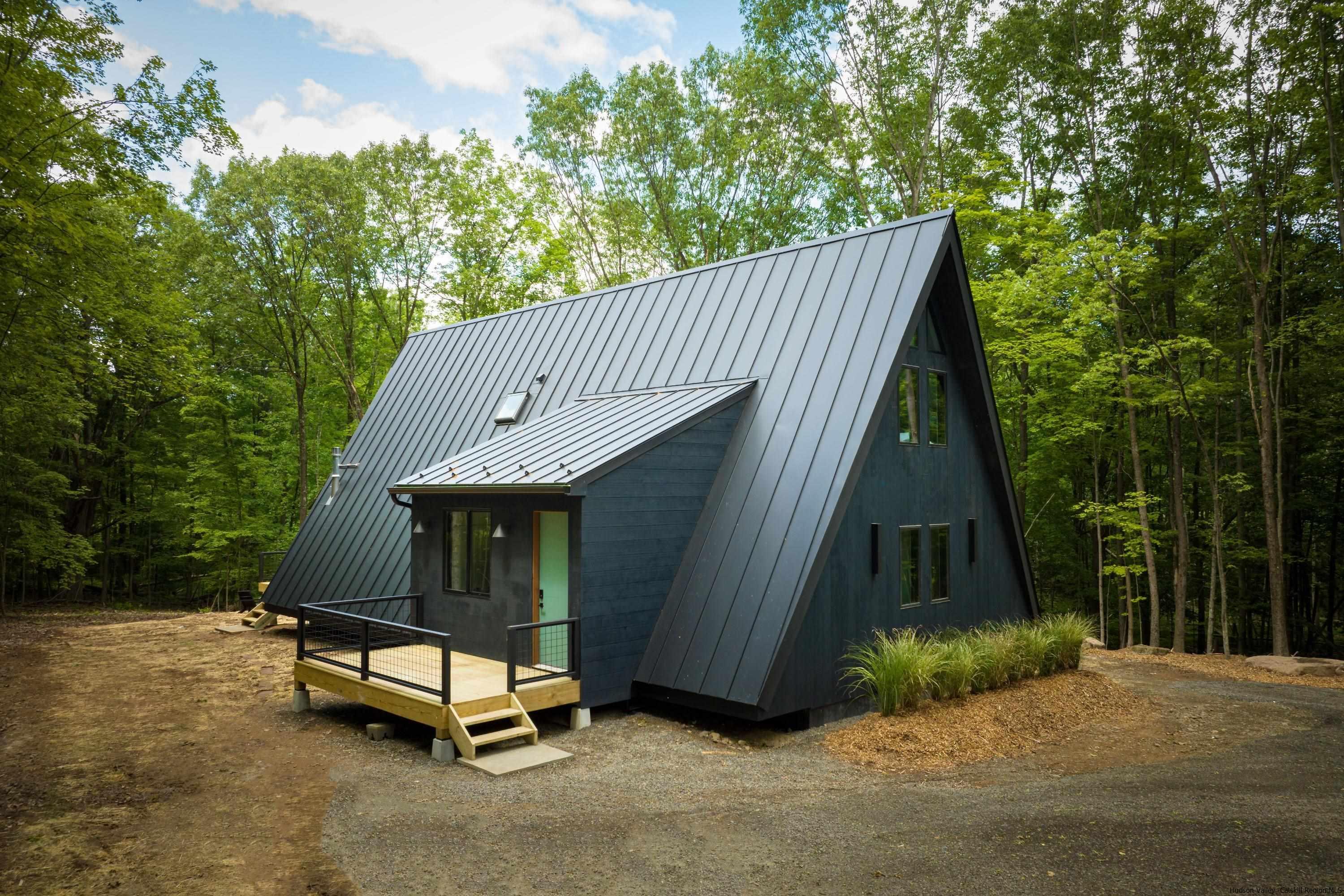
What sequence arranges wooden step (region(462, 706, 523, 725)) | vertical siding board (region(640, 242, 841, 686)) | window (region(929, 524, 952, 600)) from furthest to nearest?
window (region(929, 524, 952, 600))
vertical siding board (region(640, 242, 841, 686))
wooden step (region(462, 706, 523, 725))

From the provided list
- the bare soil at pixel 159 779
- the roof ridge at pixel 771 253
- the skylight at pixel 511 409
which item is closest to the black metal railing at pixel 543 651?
the bare soil at pixel 159 779

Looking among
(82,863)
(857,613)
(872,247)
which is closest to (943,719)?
(857,613)

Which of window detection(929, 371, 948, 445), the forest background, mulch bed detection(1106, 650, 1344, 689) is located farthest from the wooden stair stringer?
mulch bed detection(1106, 650, 1344, 689)

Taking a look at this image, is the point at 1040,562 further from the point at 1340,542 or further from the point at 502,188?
the point at 502,188

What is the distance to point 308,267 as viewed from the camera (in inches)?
859

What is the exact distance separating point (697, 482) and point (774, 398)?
1472 millimetres

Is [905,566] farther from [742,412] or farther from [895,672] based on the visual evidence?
[742,412]

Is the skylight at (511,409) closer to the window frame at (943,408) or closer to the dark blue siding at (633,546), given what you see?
the dark blue siding at (633,546)

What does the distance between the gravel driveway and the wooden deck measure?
41 cm

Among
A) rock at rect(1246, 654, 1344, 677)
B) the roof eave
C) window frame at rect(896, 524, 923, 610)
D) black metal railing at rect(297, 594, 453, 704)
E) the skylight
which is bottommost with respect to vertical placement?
rock at rect(1246, 654, 1344, 677)

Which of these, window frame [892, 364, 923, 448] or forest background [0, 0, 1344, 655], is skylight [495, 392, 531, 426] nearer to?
forest background [0, 0, 1344, 655]

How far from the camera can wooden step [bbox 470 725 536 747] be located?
23.4ft

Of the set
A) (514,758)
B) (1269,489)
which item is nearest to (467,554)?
(514,758)

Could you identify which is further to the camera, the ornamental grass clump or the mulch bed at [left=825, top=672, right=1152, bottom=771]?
the ornamental grass clump
